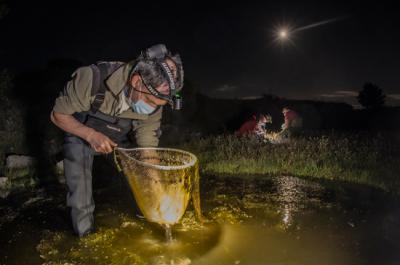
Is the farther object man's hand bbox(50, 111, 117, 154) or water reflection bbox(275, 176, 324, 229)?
water reflection bbox(275, 176, 324, 229)

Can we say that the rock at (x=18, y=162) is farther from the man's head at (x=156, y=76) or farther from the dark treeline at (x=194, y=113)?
the man's head at (x=156, y=76)

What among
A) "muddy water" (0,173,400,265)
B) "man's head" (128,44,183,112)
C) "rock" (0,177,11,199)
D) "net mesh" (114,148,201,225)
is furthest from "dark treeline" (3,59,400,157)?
"man's head" (128,44,183,112)

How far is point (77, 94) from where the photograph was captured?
11.1 ft

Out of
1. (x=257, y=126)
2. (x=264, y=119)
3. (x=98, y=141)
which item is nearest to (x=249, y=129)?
(x=257, y=126)

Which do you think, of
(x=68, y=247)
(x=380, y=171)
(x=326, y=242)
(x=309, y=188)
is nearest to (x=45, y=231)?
(x=68, y=247)

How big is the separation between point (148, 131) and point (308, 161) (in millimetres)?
4527

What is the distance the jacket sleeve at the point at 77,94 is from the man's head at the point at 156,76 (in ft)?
1.27

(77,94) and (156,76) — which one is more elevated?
(156,76)

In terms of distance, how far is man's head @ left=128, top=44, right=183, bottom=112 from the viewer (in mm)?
3252

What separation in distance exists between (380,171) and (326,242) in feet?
11.9

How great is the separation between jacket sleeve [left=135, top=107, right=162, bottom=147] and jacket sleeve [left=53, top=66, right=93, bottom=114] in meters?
0.78

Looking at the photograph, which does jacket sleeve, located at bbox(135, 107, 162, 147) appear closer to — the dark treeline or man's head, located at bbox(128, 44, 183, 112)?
man's head, located at bbox(128, 44, 183, 112)

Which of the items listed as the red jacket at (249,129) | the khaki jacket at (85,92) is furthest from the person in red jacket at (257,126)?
the khaki jacket at (85,92)

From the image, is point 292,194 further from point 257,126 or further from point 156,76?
point 257,126
